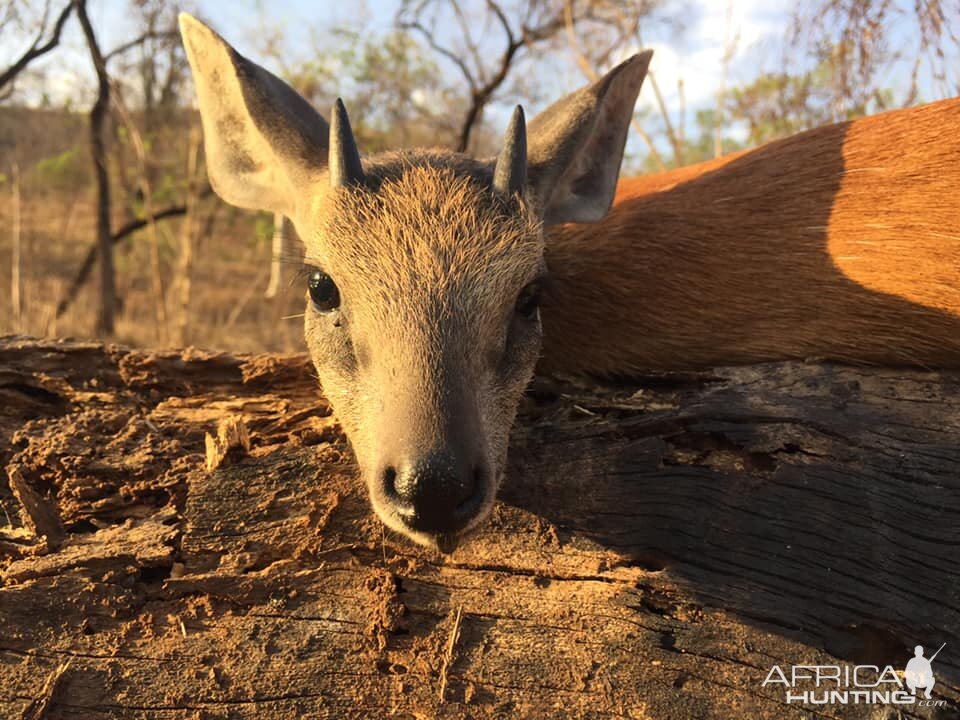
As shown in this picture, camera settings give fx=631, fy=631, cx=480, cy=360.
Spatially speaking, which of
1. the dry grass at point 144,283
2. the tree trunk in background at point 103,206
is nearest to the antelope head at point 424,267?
the dry grass at point 144,283

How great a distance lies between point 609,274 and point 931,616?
6.79ft

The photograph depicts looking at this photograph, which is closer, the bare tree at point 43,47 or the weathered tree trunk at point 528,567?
the weathered tree trunk at point 528,567

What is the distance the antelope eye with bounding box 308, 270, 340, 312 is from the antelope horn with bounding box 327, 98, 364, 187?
1.45ft

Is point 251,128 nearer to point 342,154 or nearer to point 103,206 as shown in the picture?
point 342,154

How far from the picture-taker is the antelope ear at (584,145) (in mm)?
3307

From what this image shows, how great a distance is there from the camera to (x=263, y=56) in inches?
621

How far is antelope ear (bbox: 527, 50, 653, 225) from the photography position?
3.31 meters

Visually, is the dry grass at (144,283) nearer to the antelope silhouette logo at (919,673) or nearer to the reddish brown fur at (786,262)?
the reddish brown fur at (786,262)

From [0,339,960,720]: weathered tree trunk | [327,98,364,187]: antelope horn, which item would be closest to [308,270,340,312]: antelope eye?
[327,98,364,187]: antelope horn

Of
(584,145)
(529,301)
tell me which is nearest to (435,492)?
(529,301)

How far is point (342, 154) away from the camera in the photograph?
2.77 meters

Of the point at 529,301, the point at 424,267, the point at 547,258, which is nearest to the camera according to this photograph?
the point at 424,267

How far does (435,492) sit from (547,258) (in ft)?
6.70

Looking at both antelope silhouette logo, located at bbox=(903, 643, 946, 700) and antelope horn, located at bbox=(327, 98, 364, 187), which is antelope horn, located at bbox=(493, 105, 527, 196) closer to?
antelope horn, located at bbox=(327, 98, 364, 187)
